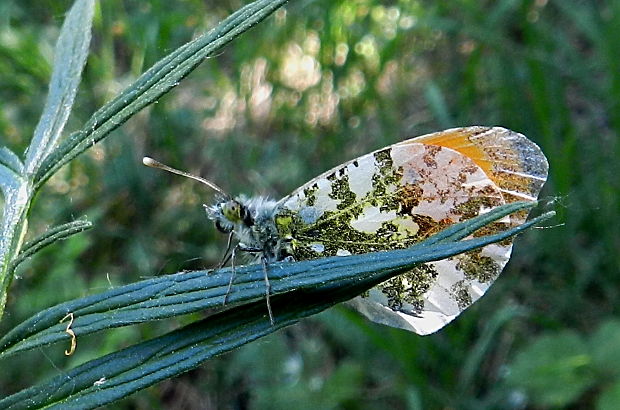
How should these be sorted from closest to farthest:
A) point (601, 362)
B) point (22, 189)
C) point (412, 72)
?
point (22, 189), point (601, 362), point (412, 72)

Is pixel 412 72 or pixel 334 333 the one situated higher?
pixel 412 72

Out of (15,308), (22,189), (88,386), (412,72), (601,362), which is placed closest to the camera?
(88,386)

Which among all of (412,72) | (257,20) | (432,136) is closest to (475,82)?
(412,72)

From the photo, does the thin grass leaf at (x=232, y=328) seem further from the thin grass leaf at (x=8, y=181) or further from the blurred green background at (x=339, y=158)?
the blurred green background at (x=339, y=158)

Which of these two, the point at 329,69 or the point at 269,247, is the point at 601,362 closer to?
the point at 269,247

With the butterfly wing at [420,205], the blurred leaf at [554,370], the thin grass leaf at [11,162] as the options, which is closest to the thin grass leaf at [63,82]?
the thin grass leaf at [11,162]

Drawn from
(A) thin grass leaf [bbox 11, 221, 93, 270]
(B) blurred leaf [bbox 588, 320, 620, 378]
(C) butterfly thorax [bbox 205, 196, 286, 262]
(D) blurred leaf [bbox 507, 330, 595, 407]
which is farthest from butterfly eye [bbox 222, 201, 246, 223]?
(B) blurred leaf [bbox 588, 320, 620, 378]

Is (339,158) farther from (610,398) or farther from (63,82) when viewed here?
(63,82)
